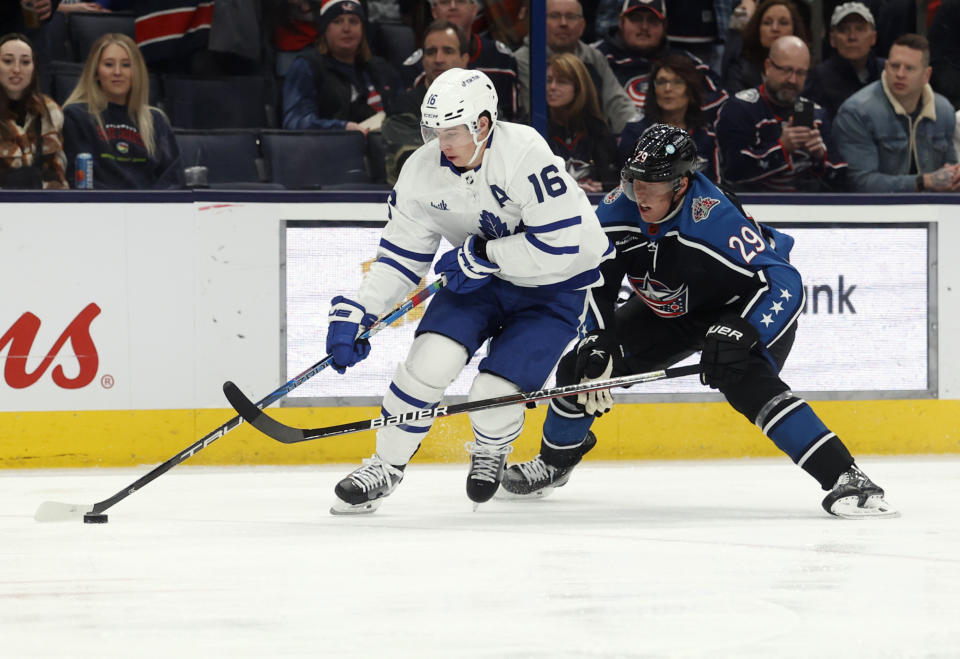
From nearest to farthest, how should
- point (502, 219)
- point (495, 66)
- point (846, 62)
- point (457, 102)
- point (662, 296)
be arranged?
point (457, 102)
point (502, 219)
point (662, 296)
point (495, 66)
point (846, 62)

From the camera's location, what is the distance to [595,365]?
3.67 metres

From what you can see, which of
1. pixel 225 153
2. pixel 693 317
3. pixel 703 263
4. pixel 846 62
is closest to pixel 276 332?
pixel 225 153

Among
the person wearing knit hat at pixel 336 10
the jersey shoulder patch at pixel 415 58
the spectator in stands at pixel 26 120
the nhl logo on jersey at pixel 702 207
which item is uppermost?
the person wearing knit hat at pixel 336 10

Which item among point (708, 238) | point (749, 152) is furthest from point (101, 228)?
point (749, 152)

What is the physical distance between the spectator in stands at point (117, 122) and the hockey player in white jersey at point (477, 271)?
1541 mm

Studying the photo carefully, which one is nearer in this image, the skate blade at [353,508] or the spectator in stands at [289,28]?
the skate blade at [353,508]

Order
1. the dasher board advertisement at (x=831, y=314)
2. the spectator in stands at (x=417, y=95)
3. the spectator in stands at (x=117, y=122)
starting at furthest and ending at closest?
the spectator in stands at (x=417, y=95), the spectator in stands at (x=117, y=122), the dasher board advertisement at (x=831, y=314)

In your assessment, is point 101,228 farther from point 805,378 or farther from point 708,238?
point 805,378

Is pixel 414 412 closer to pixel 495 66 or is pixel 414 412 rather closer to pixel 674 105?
pixel 674 105

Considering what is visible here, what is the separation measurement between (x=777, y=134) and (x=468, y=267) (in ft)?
7.13

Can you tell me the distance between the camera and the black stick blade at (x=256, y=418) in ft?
11.5

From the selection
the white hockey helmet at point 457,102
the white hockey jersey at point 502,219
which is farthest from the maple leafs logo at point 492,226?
the white hockey helmet at point 457,102

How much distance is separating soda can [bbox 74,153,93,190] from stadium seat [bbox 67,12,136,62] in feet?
3.55

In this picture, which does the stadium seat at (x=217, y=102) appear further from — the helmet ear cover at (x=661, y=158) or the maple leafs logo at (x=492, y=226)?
the helmet ear cover at (x=661, y=158)
